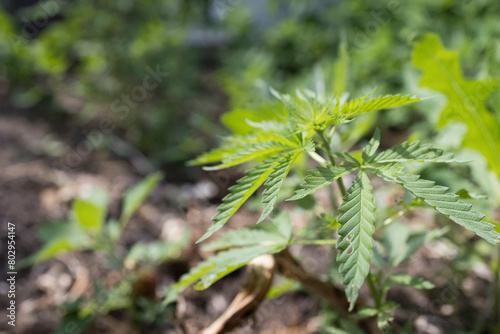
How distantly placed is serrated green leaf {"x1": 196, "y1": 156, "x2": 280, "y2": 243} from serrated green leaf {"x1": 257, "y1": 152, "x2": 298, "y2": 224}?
2cm

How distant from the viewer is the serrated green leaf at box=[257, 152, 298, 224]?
2.24 feet

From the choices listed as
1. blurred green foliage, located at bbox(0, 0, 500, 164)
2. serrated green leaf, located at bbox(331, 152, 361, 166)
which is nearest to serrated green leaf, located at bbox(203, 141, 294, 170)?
serrated green leaf, located at bbox(331, 152, 361, 166)

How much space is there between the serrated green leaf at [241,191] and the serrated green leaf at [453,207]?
0.23 m

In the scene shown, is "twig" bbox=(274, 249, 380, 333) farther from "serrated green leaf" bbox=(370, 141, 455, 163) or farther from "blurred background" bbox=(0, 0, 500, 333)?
"serrated green leaf" bbox=(370, 141, 455, 163)

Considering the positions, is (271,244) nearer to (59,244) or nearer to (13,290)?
(59,244)

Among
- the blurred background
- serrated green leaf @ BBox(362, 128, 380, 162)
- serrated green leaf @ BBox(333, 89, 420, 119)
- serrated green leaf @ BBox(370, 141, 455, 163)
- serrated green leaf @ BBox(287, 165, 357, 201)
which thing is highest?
serrated green leaf @ BBox(333, 89, 420, 119)

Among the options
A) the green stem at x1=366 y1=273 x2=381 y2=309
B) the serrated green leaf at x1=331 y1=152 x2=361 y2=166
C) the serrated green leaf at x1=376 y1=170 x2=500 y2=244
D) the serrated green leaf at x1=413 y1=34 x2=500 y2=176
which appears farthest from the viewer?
the serrated green leaf at x1=413 y1=34 x2=500 y2=176

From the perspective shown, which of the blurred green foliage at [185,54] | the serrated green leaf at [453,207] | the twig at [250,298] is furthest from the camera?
the blurred green foliage at [185,54]

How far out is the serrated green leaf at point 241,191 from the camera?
2.35 ft

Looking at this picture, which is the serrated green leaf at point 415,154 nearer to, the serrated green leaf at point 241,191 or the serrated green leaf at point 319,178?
the serrated green leaf at point 319,178

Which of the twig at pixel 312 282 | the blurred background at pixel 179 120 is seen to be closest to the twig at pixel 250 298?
the twig at pixel 312 282

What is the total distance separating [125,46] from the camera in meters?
2.97

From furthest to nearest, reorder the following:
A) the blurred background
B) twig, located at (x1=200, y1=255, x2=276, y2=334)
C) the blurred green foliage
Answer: the blurred green foliage
the blurred background
twig, located at (x1=200, y1=255, x2=276, y2=334)

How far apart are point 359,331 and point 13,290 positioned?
148 cm
